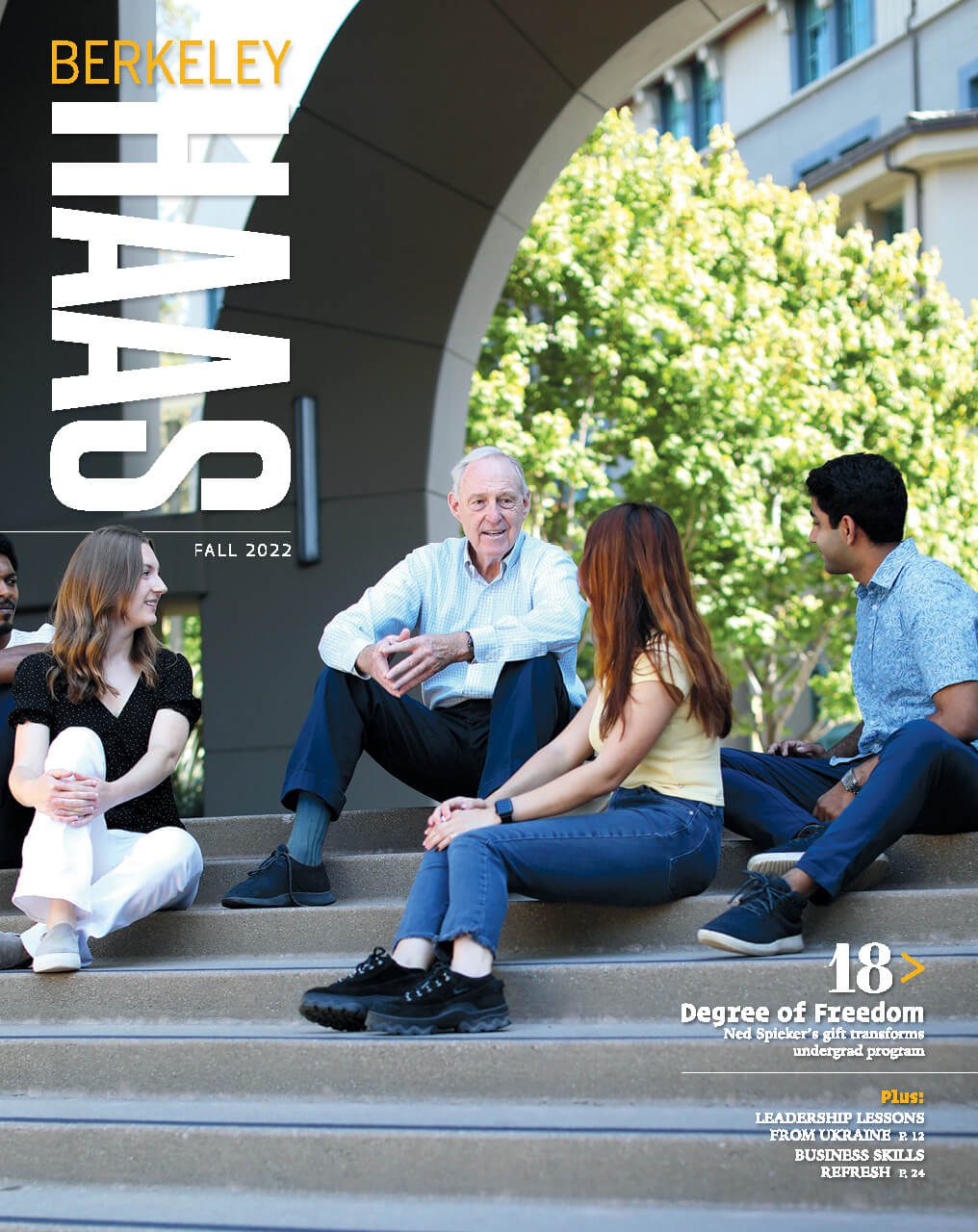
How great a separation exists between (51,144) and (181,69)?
0.95 meters

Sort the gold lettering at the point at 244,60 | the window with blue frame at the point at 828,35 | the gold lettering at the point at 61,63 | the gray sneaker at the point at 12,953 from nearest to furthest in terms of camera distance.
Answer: the gray sneaker at the point at 12,953 → the gold lettering at the point at 244,60 → the gold lettering at the point at 61,63 → the window with blue frame at the point at 828,35

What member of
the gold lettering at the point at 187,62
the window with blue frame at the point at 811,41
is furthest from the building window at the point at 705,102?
the gold lettering at the point at 187,62

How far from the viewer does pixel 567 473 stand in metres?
16.5

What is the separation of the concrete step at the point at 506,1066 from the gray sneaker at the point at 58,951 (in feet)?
0.76

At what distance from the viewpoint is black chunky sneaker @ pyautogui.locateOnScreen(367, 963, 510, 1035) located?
3070 mm

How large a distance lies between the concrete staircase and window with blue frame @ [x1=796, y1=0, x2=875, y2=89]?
28.8 metres

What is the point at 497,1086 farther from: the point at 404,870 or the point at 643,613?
the point at 643,613

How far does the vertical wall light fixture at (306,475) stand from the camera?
24.6 feet

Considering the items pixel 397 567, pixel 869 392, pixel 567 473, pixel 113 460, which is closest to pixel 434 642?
pixel 397 567

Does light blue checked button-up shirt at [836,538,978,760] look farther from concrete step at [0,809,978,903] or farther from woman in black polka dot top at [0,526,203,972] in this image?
woman in black polka dot top at [0,526,203,972]

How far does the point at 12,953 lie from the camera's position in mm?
3770

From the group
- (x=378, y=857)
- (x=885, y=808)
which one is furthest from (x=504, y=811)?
(x=885, y=808)

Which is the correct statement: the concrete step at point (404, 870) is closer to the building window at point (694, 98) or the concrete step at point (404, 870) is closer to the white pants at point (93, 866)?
the white pants at point (93, 866)

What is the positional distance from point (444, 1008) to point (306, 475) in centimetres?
476
